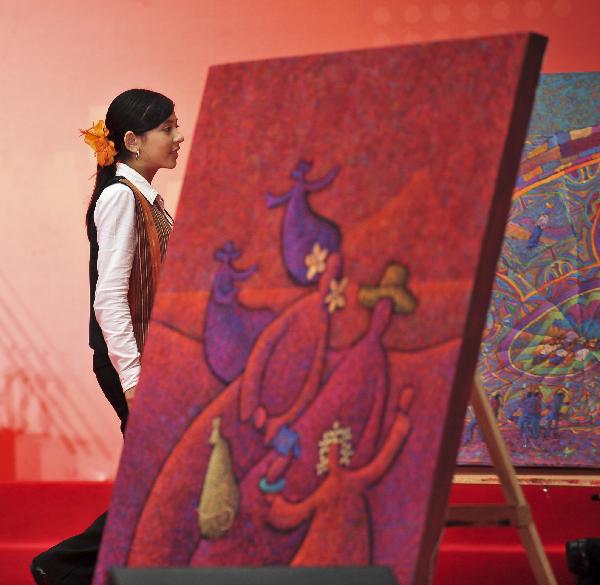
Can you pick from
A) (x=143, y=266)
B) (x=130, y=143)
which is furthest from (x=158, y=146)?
(x=143, y=266)

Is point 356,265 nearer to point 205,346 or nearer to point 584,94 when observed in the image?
point 205,346

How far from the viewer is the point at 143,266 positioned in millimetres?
2352

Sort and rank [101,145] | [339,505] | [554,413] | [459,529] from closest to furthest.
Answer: [339,505] < [101,145] < [554,413] < [459,529]

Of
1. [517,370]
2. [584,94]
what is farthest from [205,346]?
[584,94]

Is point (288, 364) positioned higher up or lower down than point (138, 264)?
lower down

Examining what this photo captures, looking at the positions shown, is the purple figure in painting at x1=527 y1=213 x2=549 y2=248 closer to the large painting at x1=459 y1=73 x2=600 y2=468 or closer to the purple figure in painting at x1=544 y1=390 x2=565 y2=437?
the large painting at x1=459 y1=73 x2=600 y2=468

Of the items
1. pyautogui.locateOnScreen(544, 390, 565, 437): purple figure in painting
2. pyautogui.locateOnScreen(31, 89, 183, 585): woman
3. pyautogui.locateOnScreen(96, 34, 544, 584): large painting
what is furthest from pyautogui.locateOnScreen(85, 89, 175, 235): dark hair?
pyautogui.locateOnScreen(544, 390, 565, 437): purple figure in painting

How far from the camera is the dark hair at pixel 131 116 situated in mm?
2500

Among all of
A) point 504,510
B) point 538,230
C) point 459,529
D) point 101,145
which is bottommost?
point 459,529

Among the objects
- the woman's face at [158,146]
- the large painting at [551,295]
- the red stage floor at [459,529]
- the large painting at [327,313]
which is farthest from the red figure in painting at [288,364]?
the large painting at [551,295]

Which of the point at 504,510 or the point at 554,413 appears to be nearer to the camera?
the point at 504,510

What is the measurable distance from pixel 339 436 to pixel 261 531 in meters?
0.16

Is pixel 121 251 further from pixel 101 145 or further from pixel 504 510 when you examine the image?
pixel 504 510

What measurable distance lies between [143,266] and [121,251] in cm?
8
